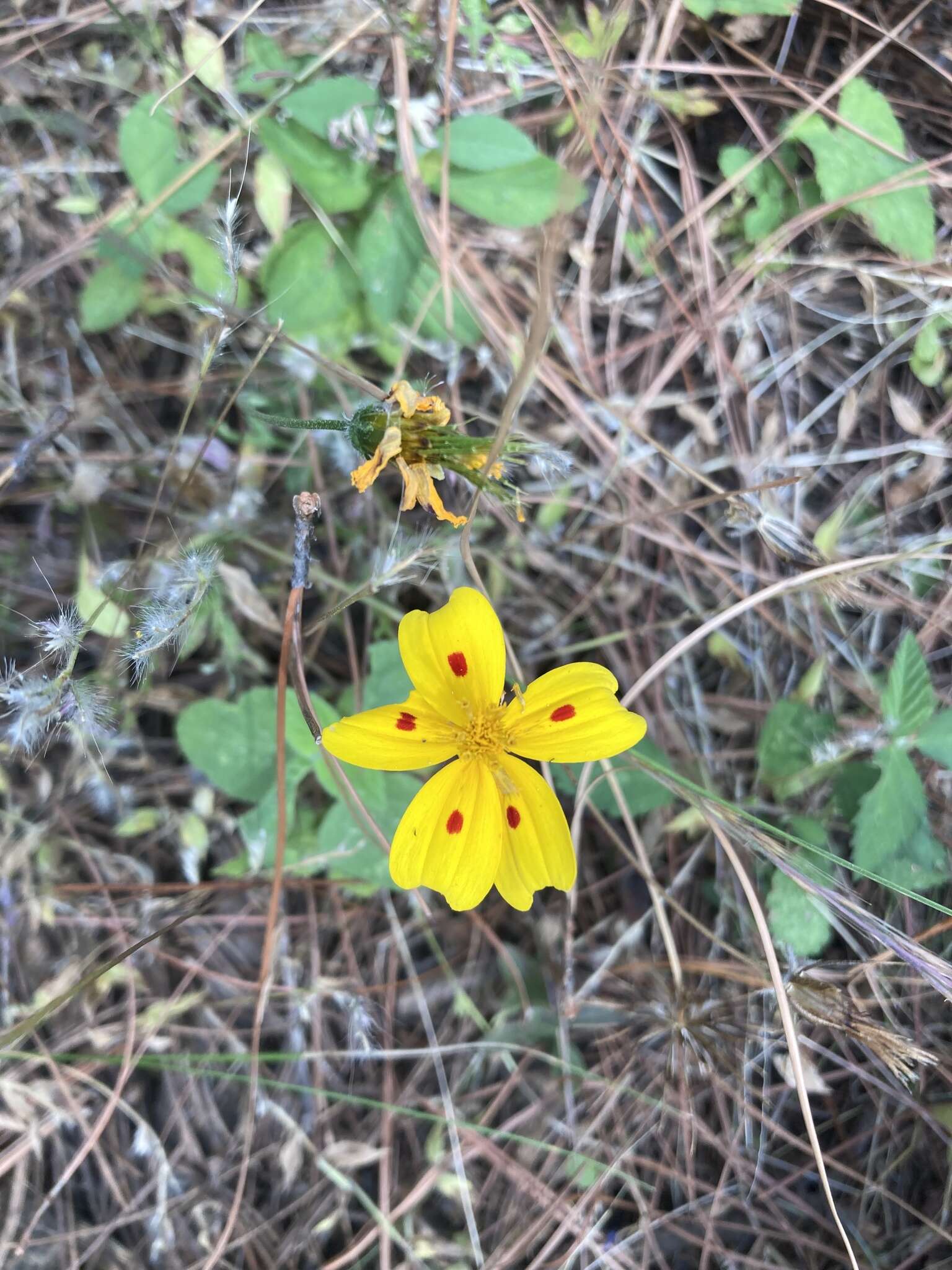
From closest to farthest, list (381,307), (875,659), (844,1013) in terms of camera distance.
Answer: (844,1013), (381,307), (875,659)

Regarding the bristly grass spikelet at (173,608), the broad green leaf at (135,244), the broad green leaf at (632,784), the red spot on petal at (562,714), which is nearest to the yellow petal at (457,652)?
the red spot on petal at (562,714)

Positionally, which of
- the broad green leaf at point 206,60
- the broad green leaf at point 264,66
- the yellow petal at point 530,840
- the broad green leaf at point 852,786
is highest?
the broad green leaf at point 206,60

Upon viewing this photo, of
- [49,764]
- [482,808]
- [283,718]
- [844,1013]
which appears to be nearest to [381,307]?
[283,718]

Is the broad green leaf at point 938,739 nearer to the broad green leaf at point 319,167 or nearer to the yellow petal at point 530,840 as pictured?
the yellow petal at point 530,840

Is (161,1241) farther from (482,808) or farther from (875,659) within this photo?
(875,659)

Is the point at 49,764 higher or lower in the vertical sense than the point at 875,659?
higher

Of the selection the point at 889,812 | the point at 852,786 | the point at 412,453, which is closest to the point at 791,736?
the point at 852,786

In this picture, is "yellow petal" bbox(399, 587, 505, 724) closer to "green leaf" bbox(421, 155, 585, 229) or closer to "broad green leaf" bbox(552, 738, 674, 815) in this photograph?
"broad green leaf" bbox(552, 738, 674, 815)
